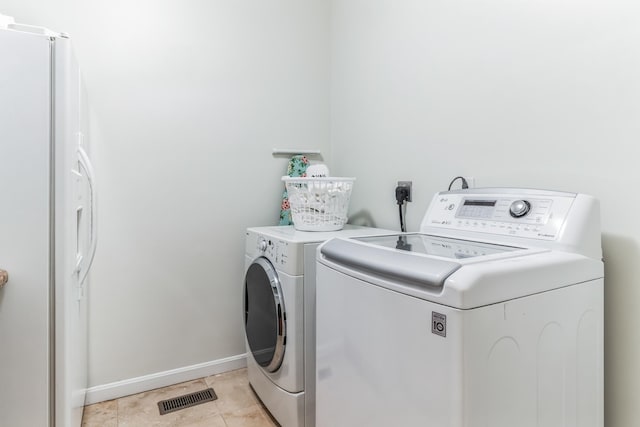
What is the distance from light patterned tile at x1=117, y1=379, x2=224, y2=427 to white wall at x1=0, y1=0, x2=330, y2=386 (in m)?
0.13

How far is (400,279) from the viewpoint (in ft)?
2.89

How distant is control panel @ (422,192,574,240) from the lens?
1060 millimetres

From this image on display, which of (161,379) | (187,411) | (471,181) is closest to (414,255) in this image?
(471,181)

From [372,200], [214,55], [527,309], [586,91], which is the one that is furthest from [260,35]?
[527,309]

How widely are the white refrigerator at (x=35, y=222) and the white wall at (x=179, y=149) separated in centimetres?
70

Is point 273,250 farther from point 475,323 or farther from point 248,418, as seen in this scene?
point 475,323

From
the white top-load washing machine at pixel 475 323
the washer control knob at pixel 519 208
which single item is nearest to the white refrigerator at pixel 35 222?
the white top-load washing machine at pixel 475 323

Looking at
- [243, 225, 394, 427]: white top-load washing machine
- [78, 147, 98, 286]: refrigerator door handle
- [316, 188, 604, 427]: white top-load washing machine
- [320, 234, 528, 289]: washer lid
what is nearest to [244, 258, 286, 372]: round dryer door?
[243, 225, 394, 427]: white top-load washing machine

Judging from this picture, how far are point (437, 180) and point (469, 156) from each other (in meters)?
0.20

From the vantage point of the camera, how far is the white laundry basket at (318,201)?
1820 millimetres

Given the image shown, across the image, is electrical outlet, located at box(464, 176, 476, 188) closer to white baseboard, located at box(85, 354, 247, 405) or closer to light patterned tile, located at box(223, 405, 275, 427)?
light patterned tile, located at box(223, 405, 275, 427)

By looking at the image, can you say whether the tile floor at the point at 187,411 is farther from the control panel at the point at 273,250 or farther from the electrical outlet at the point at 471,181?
the electrical outlet at the point at 471,181

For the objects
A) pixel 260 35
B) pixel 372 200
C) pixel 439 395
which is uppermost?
pixel 260 35

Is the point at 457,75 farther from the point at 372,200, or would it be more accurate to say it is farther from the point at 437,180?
the point at 372,200
